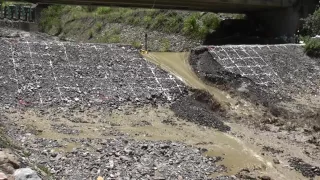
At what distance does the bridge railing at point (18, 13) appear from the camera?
5128 cm

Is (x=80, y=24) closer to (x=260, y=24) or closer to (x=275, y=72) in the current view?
(x=260, y=24)

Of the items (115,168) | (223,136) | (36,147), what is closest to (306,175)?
(223,136)

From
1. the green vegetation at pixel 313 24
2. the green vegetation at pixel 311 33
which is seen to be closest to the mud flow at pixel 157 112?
the green vegetation at pixel 311 33

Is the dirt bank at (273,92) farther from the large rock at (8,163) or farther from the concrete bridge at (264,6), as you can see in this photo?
the large rock at (8,163)

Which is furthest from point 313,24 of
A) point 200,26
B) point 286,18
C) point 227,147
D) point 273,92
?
point 227,147

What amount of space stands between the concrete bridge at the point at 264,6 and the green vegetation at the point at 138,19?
6.61 feet

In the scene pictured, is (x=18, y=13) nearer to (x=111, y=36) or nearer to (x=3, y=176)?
(x=111, y=36)

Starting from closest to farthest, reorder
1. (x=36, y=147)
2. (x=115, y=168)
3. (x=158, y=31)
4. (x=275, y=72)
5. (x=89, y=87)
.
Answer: (x=115, y=168) < (x=36, y=147) < (x=89, y=87) < (x=275, y=72) < (x=158, y=31)

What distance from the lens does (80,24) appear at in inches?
2109

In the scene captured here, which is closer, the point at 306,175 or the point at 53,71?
the point at 306,175

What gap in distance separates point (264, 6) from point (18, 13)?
96.3 feet

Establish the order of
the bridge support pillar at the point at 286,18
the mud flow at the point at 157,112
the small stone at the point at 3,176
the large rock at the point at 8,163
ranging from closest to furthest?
the small stone at the point at 3,176, the large rock at the point at 8,163, the mud flow at the point at 157,112, the bridge support pillar at the point at 286,18

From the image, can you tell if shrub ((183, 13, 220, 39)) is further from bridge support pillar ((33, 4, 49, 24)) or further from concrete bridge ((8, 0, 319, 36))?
bridge support pillar ((33, 4, 49, 24))

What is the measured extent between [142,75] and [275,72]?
791cm
